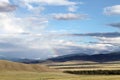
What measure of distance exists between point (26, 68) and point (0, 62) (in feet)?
56.2

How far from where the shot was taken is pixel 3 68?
184375 mm

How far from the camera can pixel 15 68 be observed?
192000 millimetres

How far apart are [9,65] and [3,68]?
1095 centimetres

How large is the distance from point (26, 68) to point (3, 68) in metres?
18.7

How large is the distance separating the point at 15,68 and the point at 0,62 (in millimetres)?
10792

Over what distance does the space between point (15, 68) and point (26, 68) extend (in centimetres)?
892

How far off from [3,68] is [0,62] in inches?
436

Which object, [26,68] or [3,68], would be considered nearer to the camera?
[3,68]

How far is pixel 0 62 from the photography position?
638ft

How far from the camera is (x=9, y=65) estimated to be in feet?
640

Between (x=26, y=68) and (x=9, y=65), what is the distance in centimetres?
1122
